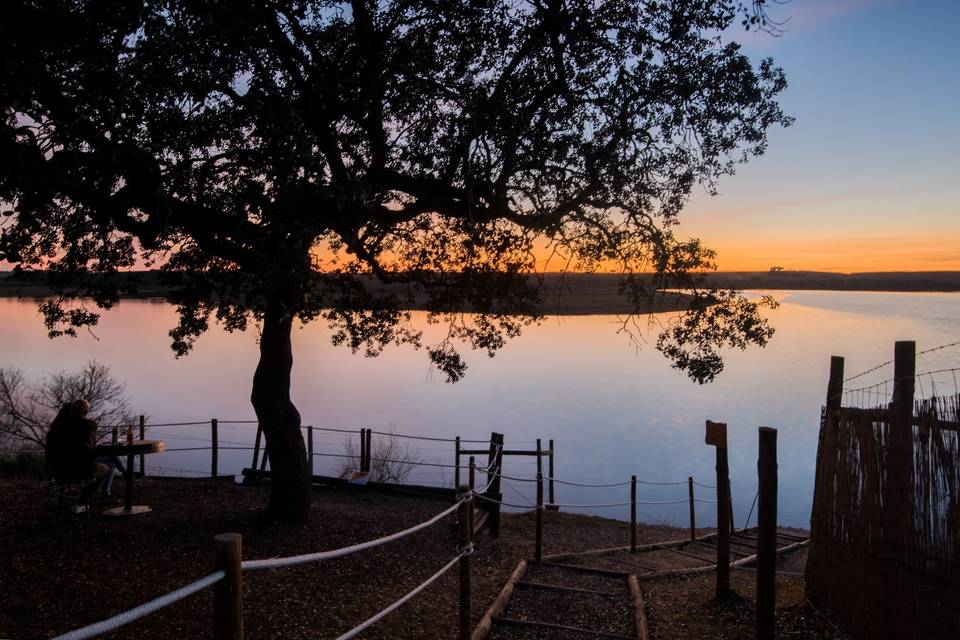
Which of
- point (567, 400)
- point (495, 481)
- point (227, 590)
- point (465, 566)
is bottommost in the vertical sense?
point (567, 400)

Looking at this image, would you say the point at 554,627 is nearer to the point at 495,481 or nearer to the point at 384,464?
the point at 495,481

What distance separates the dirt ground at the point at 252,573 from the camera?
6.11 meters

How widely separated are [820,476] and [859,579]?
4.33ft

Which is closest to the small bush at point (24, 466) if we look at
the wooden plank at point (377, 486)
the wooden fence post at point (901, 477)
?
the wooden plank at point (377, 486)

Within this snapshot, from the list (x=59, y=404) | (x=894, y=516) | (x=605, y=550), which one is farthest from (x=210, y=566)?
(x=59, y=404)

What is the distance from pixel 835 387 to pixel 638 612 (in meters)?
2.86

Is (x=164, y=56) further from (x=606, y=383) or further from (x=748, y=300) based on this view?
(x=606, y=383)

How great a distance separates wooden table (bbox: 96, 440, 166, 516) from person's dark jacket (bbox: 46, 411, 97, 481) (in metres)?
0.35

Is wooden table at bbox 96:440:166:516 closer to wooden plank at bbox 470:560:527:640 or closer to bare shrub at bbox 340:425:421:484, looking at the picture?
wooden plank at bbox 470:560:527:640

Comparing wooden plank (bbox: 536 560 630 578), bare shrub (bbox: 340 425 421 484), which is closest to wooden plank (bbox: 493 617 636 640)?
wooden plank (bbox: 536 560 630 578)

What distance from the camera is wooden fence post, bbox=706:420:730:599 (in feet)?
23.7

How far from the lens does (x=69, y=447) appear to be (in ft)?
28.6

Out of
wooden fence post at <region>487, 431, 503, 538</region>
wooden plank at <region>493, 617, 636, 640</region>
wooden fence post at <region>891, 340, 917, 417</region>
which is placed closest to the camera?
wooden fence post at <region>891, 340, 917, 417</region>

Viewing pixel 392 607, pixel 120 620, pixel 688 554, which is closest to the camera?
pixel 120 620
